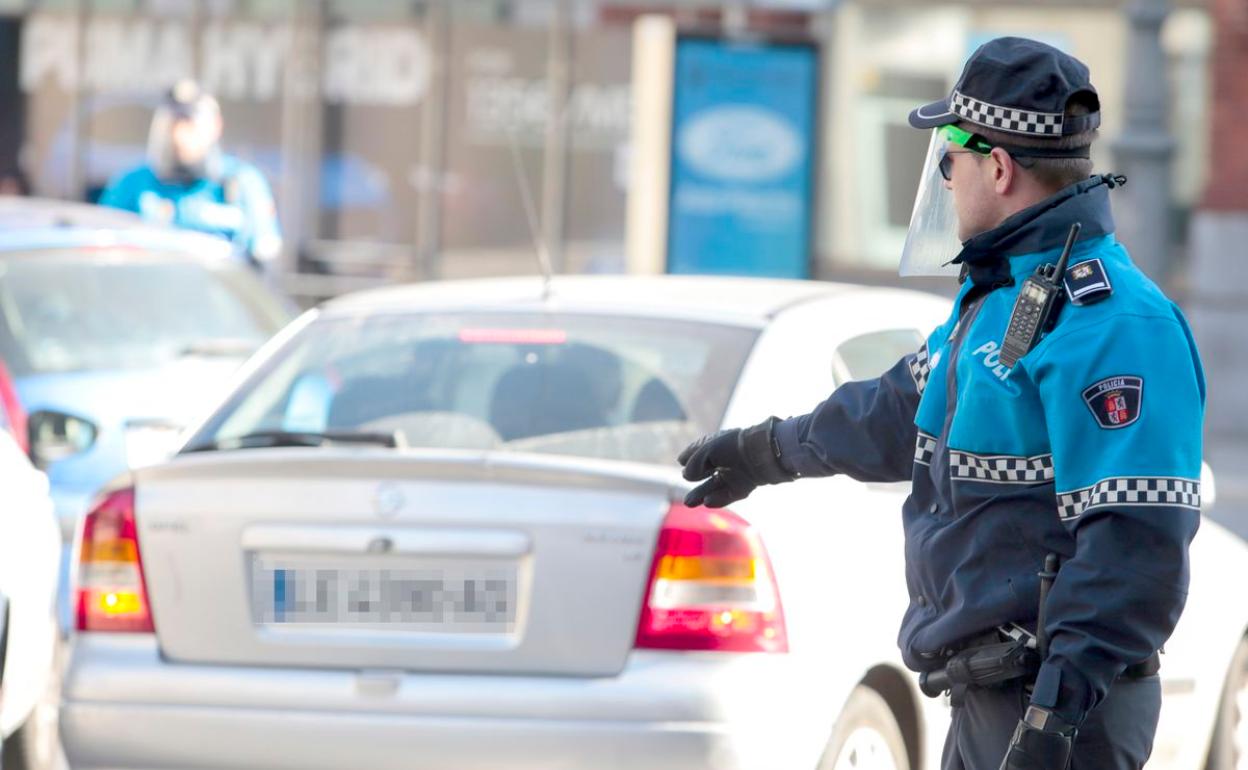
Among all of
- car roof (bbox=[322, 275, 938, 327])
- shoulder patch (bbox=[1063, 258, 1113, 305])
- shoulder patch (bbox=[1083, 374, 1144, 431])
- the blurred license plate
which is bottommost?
the blurred license plate

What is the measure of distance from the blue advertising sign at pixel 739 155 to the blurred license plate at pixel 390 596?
987 centimetres

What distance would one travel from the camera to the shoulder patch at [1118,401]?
9.23ft

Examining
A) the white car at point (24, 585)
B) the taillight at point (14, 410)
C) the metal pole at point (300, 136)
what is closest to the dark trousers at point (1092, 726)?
the white car at point (24, 585)

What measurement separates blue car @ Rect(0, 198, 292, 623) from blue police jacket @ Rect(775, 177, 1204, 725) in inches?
152

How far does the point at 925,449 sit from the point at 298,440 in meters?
1.90

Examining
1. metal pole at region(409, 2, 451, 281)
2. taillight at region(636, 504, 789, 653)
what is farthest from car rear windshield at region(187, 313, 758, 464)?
metal pole at region(409, 2, 451, 281)

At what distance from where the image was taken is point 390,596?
14.2 ft

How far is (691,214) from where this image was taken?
1435cm

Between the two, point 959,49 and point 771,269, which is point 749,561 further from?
point 959,49

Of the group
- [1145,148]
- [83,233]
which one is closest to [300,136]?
[1145,148]

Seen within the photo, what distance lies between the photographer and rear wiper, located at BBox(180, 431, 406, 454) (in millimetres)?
4598

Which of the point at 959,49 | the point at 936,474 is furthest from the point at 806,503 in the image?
the point at 959,49

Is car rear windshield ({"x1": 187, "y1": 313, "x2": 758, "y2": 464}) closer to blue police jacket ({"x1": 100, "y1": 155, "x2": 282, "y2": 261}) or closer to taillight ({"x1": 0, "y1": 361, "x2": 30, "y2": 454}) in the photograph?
taillight ({"x1": 0, "y1": 361, "x2": 30, "y2": 454})

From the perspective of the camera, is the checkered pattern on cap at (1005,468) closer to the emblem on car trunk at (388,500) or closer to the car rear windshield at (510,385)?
the car rear windshield at (510,385)
